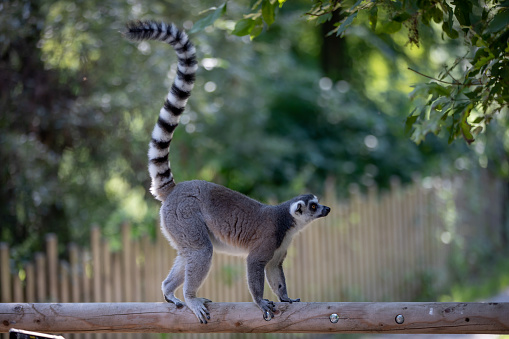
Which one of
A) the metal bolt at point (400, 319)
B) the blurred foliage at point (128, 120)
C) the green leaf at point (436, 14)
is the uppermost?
the blurred foliage at point (128, 120)

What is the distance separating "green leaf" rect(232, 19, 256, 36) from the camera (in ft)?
12.1

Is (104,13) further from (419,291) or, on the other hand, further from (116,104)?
(419,291)

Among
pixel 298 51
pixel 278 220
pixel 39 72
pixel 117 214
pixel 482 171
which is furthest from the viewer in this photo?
pixel 298 51

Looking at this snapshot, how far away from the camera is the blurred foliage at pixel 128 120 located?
6.57 meters

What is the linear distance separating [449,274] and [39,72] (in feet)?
22.7

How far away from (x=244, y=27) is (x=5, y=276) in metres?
3.21

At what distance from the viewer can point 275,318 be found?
11.9 feet

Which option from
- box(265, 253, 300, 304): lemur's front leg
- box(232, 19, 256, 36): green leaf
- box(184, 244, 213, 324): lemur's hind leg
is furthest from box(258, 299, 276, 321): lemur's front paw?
box(232, 19, 256, 36): green leaf

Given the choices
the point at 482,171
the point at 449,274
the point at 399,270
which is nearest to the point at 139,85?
the point at 399,270

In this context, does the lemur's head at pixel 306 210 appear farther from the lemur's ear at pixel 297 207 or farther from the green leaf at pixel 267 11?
the green leaf at pixel 267 11

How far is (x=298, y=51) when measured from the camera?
14203mm

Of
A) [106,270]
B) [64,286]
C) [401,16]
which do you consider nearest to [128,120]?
[106,270]

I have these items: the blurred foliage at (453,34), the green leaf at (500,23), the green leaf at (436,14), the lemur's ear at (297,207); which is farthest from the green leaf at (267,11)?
the lemur's ear at (297,207)

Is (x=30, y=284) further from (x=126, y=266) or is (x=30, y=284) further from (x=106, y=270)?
(x=126, y=266)
